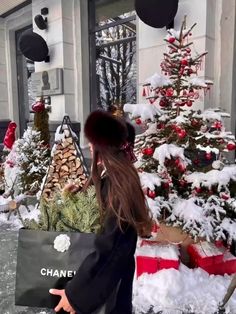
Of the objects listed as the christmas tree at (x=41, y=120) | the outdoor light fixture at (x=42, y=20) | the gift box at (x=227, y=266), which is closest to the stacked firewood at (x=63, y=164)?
the christmas tree at (x=41, y=120)

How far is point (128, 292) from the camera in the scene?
1.67 metres

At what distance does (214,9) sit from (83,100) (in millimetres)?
3392

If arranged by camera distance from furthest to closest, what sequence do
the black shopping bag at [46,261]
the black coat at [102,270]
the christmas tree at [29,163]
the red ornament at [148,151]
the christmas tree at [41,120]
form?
1. the christmas tree at [41,120]
2. the christmas tree at [29,163]
3. the red ornament at [148,151]
4. the black shopping bag at [46,261]
5. the black coat at [102,270]

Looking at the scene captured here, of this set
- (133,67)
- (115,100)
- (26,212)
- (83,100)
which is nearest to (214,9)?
(133,67)

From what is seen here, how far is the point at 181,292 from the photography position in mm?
2596

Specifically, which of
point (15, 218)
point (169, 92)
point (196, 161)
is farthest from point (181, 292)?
point (15, 218)

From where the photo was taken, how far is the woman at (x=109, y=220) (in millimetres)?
1404

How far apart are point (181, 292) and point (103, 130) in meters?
1.78

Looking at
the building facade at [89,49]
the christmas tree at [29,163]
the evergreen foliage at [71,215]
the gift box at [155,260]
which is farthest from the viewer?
the christmas tree at [29,163]

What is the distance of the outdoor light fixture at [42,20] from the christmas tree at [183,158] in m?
4.50

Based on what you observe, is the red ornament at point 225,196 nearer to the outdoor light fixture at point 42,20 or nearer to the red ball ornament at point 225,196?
the red ball ornament at point 225,196

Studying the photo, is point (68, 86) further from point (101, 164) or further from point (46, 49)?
point (101, 164)

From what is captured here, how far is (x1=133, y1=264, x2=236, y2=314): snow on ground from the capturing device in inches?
96.9

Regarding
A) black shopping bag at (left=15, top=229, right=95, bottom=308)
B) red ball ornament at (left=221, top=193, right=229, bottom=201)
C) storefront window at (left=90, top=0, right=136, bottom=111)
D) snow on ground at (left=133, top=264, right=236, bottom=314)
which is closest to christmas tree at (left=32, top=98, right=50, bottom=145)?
storefront window at (left=90, top=0, right=136, bottom=111)
